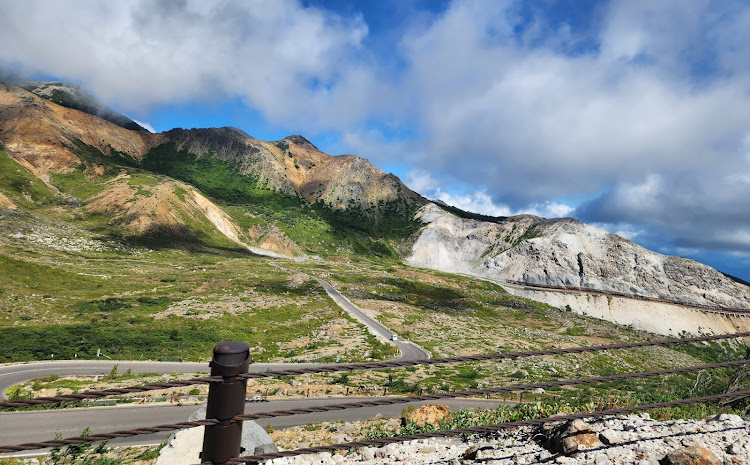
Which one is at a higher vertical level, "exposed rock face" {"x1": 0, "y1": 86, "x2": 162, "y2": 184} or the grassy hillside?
"exposed rock face" {"x1": 0, "y1": 86, "x2": 162, "y2": 184}

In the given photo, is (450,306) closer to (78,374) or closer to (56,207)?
(78,374)

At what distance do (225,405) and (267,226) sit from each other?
553ft

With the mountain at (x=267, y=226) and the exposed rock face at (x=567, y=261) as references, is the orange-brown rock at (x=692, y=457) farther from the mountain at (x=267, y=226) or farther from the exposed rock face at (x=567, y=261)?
the exposed rock face at (x=567, y=261)

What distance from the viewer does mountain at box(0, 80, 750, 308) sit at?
12519 centimetres

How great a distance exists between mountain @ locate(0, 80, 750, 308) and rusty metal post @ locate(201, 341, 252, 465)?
133 metres

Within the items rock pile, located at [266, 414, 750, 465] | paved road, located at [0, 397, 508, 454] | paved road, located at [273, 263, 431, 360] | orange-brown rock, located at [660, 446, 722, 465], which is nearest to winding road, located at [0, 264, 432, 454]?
paved road, located at [0, 397, 508, 454]

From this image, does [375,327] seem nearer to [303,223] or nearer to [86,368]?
[86,368]

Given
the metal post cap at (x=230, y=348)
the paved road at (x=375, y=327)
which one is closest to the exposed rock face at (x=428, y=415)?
the metal post cap at (x=230, y=348)

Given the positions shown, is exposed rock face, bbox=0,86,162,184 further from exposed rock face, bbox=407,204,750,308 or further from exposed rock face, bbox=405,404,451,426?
exposed rock face, bbox=405,404,451,426

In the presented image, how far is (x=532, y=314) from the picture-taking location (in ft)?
318

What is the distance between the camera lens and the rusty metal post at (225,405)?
3.40 m

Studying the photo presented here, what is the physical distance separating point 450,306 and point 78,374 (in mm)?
76871

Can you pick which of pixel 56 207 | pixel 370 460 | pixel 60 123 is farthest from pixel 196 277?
pixel 60 123

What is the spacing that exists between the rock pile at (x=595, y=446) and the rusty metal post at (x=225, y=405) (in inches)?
209
